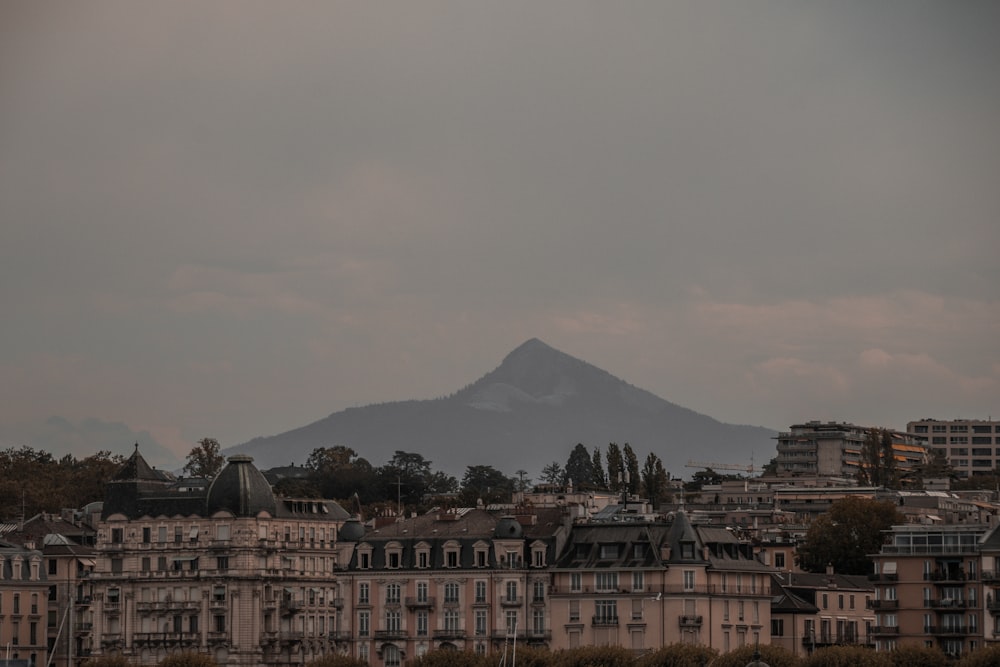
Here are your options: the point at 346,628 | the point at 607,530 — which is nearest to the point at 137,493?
the point at 346,628

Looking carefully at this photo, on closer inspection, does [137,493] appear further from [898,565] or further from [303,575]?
[898,565]

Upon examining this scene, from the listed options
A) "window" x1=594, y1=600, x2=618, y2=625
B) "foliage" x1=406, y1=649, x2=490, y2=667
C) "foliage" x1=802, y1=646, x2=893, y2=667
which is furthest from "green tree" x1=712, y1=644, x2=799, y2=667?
"foliage" x1=406, y1=649, x2=490, y2=667

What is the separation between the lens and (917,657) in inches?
4840

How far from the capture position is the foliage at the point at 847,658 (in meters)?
120

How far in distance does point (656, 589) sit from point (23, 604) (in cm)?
5310

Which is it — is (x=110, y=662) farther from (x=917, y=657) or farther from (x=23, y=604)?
(x=917, y=657)

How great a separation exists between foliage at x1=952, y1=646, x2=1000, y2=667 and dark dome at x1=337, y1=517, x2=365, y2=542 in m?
45.0

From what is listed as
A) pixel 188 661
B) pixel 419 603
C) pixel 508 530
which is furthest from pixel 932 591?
pixel 188 661

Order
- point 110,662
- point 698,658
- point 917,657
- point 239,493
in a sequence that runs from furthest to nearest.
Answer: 1. point 239,493
2. point 110,662
3. point 698,658
4. point 917,657

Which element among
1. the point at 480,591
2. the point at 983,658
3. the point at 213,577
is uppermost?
the point at 213,577

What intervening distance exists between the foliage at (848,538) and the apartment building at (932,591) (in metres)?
38.1

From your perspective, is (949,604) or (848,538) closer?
(949,604)

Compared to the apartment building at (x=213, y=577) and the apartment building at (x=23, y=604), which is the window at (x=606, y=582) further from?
the apartment building at (x=23, y=604)

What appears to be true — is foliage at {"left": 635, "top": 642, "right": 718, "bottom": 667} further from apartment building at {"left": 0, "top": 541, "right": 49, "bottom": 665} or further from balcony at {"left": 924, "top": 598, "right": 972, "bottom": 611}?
apartment building at {"left": 0, "top": 541, "right": 49, "bottom": 665}
